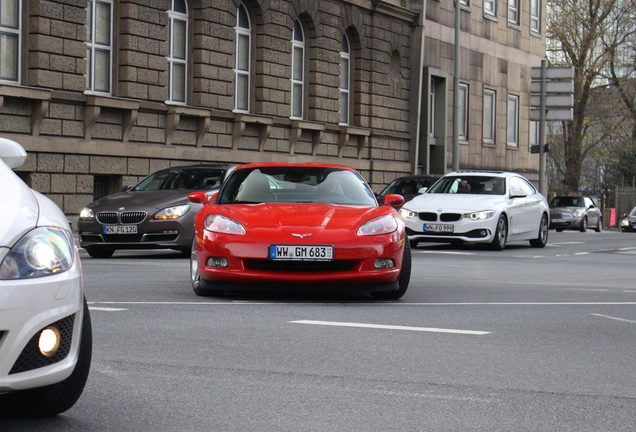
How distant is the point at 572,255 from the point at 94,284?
1198cm

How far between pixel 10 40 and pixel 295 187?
1527 centimetres

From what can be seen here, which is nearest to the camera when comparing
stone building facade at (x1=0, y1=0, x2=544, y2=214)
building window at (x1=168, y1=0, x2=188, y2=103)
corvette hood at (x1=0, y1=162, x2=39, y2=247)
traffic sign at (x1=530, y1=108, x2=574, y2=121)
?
corvette hood at (x1=0, y1=162, x2=39, y2=247)

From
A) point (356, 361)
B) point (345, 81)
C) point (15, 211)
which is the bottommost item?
point (356, 361)

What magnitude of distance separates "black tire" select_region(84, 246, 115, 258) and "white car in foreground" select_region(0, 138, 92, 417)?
13.4 m

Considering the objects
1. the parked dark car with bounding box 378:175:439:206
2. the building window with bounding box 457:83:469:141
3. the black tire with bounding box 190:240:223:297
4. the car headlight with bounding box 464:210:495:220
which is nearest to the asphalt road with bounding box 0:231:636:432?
the black tire with bounding box 190:240:223:297

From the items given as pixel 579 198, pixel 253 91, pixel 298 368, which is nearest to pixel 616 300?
pixel 298 368

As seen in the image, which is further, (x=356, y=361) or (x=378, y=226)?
(x=378, y=226)

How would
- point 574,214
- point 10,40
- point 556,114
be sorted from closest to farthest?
point 10,40, point 556,114, point 574,214

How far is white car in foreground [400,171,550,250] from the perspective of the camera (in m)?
23.9

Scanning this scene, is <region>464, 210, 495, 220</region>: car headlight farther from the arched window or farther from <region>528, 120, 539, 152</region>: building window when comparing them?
<region>528, 120, 539, 152</region>: building window

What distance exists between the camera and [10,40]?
1073 inches

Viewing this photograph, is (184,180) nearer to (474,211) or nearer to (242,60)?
(474,211)

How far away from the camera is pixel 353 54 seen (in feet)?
138

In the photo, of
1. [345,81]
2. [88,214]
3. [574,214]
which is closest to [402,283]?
[88,214]
